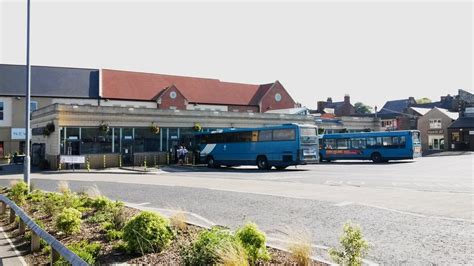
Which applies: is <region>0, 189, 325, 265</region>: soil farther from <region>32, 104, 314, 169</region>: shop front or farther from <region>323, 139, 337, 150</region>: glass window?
<region>323, 139, 337, 150</region>: glass window

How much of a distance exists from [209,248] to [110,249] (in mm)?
2372

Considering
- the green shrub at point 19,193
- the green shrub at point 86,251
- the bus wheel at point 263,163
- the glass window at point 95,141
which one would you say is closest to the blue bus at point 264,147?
the bus wheel at point 263,163

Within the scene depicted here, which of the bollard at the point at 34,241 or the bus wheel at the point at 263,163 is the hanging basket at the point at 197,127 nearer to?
the bus wheel at the point at 263,163

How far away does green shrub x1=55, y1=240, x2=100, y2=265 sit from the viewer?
20.4ft

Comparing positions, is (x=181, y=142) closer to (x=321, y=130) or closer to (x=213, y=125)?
(x=213, y=125)

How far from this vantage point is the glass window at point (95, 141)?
3353 cm

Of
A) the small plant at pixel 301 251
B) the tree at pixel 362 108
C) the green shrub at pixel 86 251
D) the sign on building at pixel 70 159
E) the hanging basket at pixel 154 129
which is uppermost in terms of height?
the tree at pixel 362 108

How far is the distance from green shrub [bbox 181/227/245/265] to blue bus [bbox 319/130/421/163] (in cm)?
3276

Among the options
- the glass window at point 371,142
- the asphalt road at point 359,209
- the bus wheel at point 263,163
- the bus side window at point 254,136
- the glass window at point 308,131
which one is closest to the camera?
the asphalt road at point 359,209

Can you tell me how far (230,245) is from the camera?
5625 millimetres

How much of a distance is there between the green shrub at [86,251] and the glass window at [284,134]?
72.4 feet

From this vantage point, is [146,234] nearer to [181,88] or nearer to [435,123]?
[181,88]

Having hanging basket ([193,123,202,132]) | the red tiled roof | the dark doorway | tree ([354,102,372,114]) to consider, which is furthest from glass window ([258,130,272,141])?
tree ([354,102,372,114])

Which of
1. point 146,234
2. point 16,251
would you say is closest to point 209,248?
point 146,234
